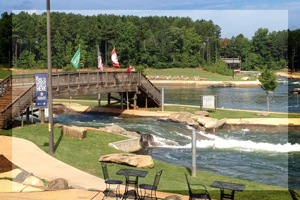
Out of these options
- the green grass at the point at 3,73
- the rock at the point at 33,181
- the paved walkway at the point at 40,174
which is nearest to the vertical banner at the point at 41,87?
the paved walkway at the point at 40,174

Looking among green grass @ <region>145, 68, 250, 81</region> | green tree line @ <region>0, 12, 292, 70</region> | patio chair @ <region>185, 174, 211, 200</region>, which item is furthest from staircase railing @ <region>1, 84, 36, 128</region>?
green grass @ <region>145, 68, 250, 81</region>

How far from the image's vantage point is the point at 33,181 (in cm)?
1428

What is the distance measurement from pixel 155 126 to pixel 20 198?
72.2 ft

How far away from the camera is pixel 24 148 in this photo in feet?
66.4

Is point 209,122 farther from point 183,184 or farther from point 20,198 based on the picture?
point 20,198

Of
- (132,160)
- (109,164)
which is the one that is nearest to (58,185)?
(109,164)

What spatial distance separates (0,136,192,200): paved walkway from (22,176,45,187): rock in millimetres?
307

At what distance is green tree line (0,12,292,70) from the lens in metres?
107

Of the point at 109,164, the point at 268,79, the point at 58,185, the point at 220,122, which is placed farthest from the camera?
the point at 268,79

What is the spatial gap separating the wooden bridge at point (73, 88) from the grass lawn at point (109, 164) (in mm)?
1559

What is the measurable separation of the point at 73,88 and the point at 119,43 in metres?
87.2

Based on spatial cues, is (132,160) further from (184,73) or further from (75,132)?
(184,73)

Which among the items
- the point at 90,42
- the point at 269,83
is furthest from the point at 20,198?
the point at 90,42

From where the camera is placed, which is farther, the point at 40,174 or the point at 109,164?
the point at 109,164
